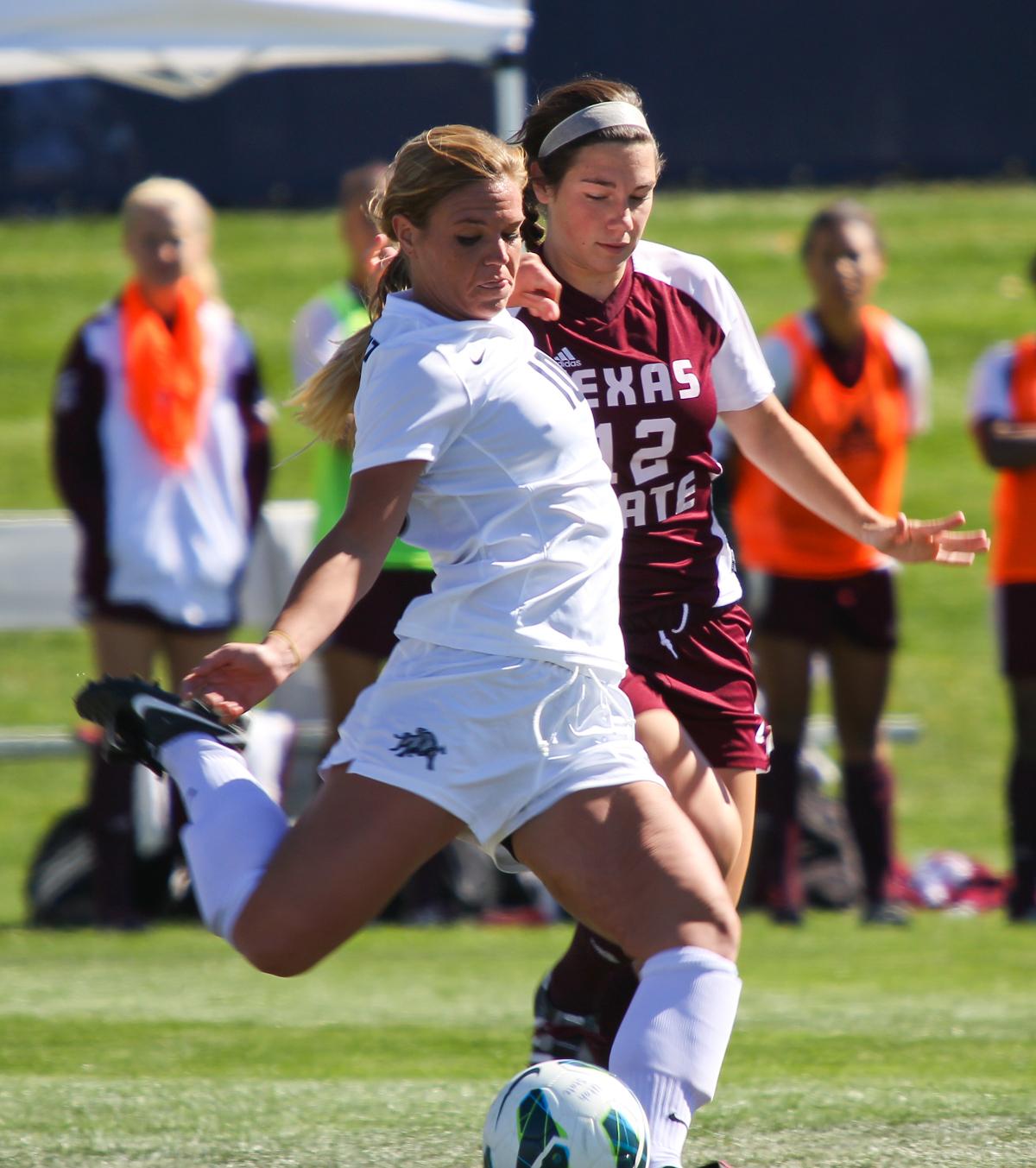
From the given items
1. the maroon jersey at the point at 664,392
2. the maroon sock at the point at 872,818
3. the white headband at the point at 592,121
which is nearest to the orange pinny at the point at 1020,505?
the maroon sock at the point at 872,818

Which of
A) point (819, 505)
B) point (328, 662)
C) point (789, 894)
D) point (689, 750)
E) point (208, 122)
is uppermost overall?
point (208, 122)

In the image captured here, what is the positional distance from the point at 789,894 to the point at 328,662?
182 centimetres

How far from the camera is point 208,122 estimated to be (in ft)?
55.4

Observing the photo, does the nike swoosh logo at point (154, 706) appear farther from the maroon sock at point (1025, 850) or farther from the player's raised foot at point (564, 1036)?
the maroon sock at point (1025, 850)

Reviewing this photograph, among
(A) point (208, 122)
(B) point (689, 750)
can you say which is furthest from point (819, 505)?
(A) point (208, 122)

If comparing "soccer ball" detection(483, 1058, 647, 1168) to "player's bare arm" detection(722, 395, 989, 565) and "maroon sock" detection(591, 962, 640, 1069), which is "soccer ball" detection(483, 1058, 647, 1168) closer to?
"maroon sock" detection(591, 962, 640, 1069)

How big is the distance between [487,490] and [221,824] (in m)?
0.72

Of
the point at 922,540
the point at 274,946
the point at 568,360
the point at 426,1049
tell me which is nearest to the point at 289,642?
the point at 274,946

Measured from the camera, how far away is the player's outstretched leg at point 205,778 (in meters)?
3.40

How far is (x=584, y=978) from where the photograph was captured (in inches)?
Result: 167

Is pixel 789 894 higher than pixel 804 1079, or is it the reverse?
pixel 804 1079

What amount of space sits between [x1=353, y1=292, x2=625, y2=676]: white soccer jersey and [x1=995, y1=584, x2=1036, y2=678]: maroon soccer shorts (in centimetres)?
449

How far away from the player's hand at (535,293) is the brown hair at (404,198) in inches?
9.9

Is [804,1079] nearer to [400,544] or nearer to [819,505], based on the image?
[819,505]
